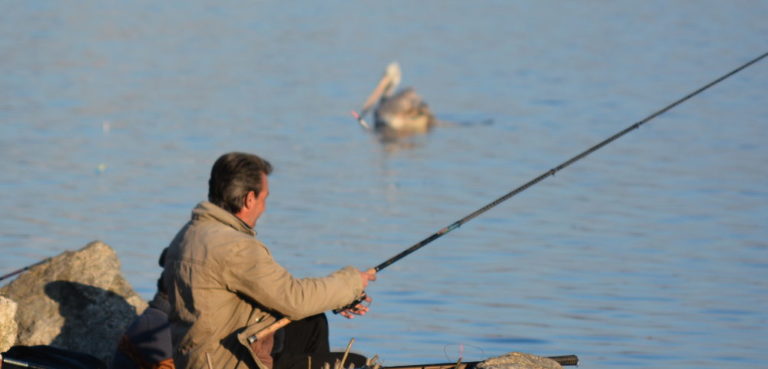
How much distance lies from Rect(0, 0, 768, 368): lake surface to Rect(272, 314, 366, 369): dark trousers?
281 cm

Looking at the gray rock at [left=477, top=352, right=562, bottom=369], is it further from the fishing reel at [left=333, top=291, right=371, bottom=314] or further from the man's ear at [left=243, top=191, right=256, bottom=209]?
the man's ear at [left=243, top=191, right=256, bottom=209]

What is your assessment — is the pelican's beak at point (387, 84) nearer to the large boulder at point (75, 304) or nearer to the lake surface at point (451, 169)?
the lake surface at point (451, 169)

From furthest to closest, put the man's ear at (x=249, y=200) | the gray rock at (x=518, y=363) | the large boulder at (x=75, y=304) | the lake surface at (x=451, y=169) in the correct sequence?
the lake surface at (x=451, y=169), the large boulder at (x=75, y=304), the gray rock at (x=518, y=363), the man's ear at (x=249, y=200)

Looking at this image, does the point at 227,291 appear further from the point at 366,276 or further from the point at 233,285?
the point at 366,276

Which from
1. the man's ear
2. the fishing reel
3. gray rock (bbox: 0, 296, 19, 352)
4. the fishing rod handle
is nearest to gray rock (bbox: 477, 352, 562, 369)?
the fishing reel

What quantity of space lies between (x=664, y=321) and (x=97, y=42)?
2042 cm

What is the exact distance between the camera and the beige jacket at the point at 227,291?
4957mm

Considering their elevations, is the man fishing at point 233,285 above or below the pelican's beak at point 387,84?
below

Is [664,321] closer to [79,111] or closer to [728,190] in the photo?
[728,190]

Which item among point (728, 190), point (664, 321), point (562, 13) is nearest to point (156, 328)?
point (664, 321)

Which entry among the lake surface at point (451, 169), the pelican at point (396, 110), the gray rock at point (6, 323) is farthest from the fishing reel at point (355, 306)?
the pelican at point (396, 110)

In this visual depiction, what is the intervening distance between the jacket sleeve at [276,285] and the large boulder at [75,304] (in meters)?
2.50

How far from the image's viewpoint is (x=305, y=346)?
5.55 meters

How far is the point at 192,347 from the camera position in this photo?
5.10m
